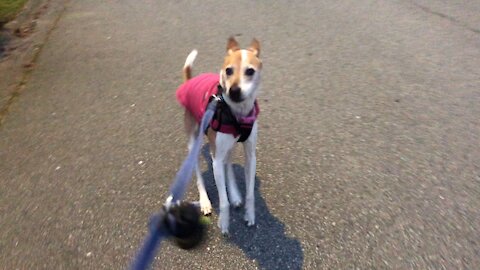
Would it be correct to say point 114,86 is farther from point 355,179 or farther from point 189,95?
point 355,179

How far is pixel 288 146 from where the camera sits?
12.9ft

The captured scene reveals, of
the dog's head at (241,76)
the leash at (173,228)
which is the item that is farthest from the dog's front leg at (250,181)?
the leash at (173,228)

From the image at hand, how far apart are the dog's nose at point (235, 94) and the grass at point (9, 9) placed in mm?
6413

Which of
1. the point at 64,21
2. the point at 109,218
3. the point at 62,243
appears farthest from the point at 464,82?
the point at 64,21

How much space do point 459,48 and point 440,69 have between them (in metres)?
0.70

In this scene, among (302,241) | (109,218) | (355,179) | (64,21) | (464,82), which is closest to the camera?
(302,241)

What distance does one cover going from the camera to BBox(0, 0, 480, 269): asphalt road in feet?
9.69

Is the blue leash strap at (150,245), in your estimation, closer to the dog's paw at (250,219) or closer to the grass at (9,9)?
the dog's paw at (250,219)

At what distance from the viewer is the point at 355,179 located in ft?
11.4

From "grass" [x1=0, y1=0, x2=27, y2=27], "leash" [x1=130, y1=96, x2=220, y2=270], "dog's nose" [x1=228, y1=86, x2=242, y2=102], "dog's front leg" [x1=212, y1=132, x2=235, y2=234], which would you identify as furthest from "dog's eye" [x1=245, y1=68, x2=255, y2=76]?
"grass" [x1=0, y1=0, x2=27, y2=27]

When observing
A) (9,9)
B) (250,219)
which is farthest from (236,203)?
(9,9)

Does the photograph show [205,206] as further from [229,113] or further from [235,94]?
[235,94]

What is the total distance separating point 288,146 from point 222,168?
108 centimetres

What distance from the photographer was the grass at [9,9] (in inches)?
303
